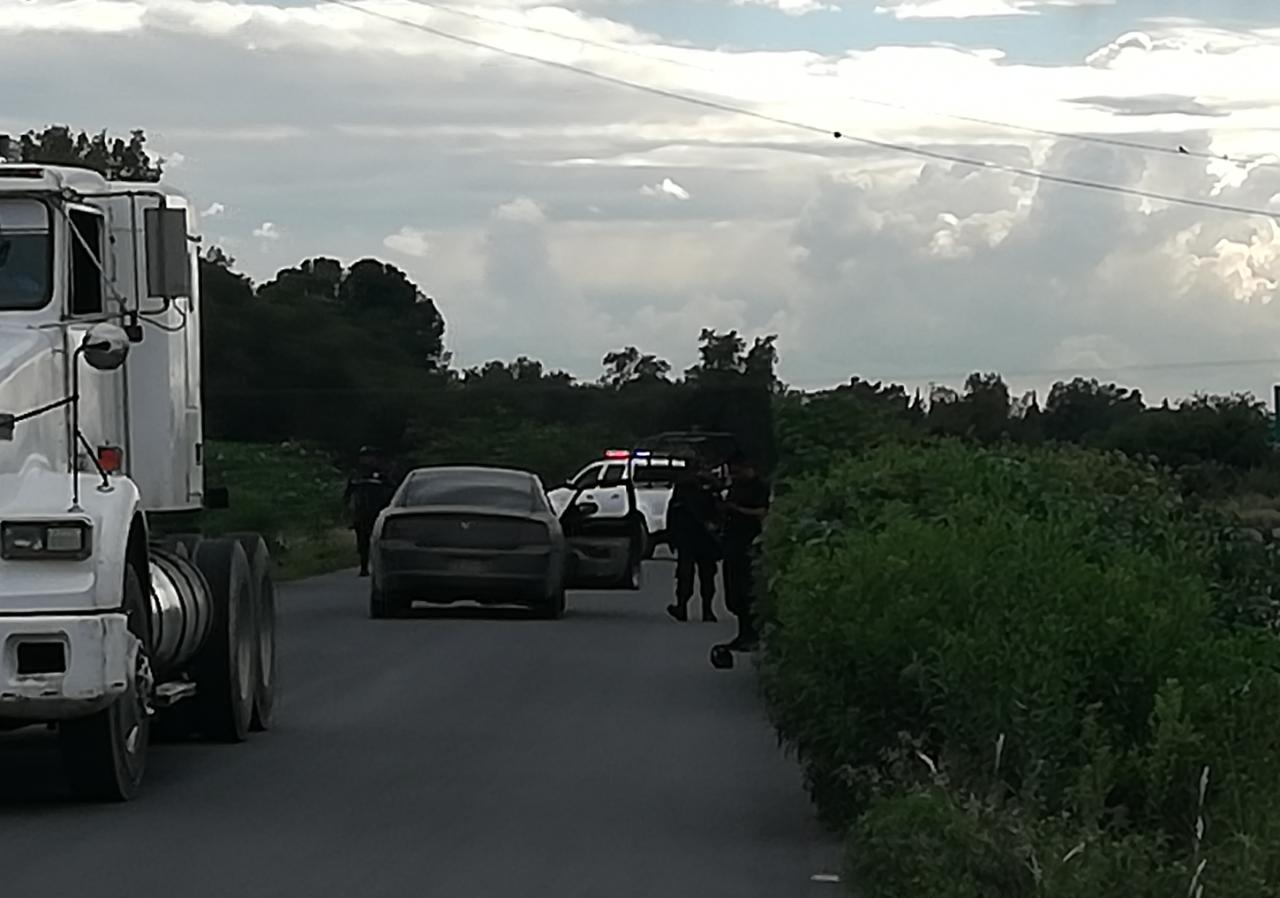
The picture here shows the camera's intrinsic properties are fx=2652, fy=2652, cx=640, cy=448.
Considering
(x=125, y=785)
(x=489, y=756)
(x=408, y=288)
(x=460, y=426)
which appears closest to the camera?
(x=125, y=785)

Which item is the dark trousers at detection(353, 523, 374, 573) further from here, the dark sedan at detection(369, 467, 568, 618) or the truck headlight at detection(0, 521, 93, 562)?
the truck headlight at detection(0, 521, 93, 562)

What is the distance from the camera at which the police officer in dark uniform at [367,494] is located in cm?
3750

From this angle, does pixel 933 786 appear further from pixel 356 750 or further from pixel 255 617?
pixel 255 617

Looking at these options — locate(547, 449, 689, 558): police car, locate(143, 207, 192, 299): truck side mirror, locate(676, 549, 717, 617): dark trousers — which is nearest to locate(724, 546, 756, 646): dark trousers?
locate(676, 549, 717, 617): dark trousers

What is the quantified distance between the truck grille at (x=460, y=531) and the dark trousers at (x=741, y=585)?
16.0ft

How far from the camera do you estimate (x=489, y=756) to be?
15555 mm

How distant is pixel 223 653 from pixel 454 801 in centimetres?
323

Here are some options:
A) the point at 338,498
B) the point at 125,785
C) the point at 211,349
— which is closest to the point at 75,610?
the point at 125,785

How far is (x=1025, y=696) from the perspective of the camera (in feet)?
33.0

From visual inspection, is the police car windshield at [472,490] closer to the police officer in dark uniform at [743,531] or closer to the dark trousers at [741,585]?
the dark trousers at [741,585]

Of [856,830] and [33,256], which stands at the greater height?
[33,256]

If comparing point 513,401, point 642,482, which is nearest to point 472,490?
point 642,482

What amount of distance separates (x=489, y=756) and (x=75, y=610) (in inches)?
149

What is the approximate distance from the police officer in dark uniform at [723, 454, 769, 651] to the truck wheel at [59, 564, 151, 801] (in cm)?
924
